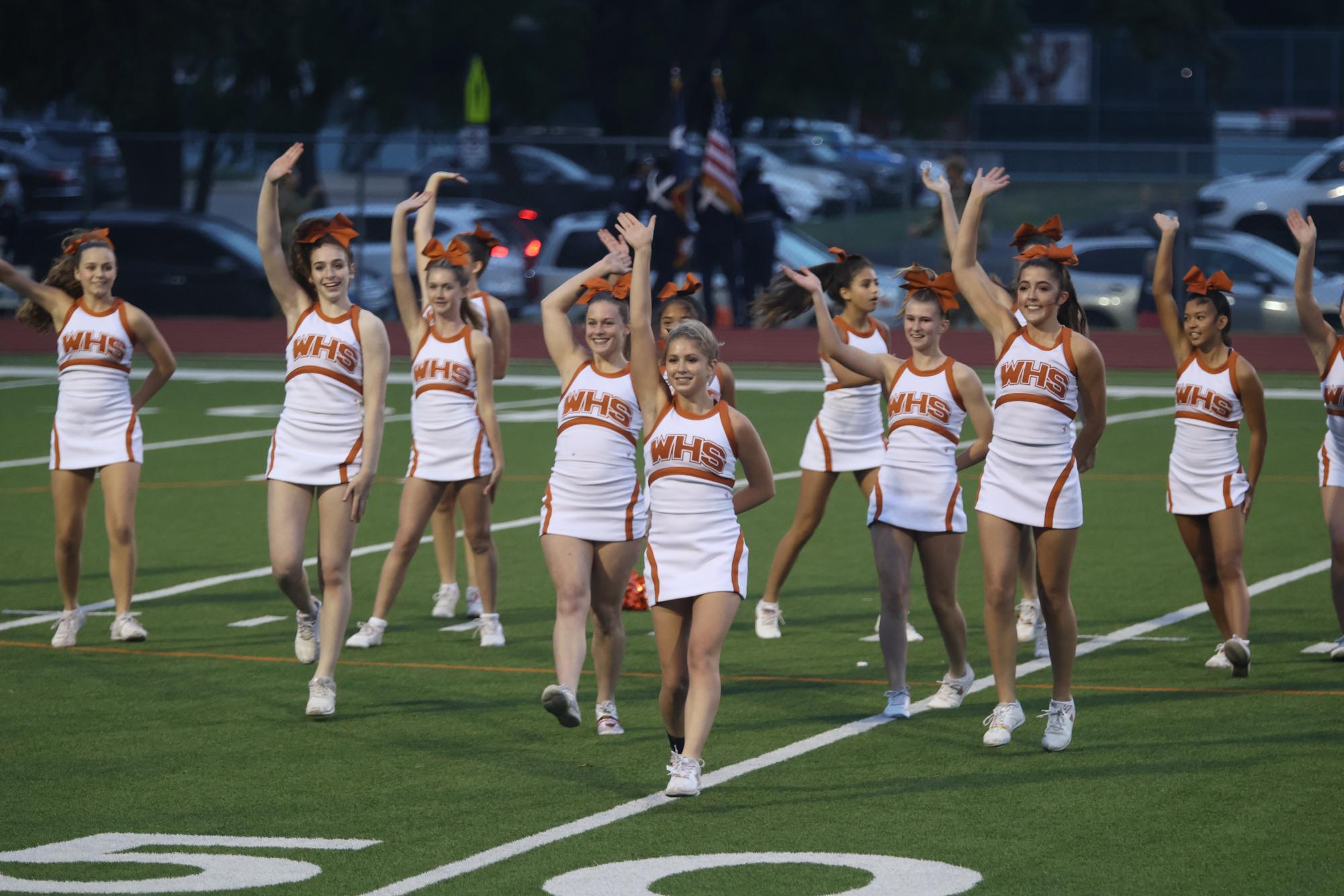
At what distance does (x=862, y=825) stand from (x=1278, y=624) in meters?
4.56

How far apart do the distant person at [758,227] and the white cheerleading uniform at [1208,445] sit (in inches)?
704

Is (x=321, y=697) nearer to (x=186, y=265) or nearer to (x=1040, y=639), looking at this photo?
(x=1040, y=639)

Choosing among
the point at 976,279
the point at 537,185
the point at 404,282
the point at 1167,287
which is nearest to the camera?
the point at 976,279

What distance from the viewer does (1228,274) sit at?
26.5m

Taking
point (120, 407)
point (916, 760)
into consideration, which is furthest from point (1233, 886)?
point (120, 407)

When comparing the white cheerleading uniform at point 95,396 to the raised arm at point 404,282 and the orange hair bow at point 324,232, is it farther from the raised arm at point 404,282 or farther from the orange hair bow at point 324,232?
the orange hair bow at point 324,232

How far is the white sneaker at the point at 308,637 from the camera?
9211 mm

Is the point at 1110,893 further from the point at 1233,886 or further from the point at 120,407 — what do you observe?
the point at 120,407

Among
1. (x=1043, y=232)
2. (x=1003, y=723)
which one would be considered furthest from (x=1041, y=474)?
(x=1043, y=232)

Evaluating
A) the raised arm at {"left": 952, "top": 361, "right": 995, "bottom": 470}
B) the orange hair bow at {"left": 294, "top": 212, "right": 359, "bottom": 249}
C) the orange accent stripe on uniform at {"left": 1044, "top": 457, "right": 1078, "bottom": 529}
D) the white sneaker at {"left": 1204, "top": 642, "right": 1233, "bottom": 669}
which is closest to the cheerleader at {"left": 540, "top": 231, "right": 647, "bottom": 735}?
the orange hair bow at {"left": 294, "top": 212, "right": 359, "bottom": 249}

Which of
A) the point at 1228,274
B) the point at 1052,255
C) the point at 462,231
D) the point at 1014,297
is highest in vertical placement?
the point at 462,231

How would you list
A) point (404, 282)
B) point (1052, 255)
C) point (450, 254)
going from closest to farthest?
point (1052, 255) < point (450, 254) < point (404, 282)

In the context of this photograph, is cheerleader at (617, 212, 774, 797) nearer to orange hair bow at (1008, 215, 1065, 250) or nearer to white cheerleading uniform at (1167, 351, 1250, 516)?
orange hair bow at (1008, 215, 1065, 250)

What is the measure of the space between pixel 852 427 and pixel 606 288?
2481 mm
